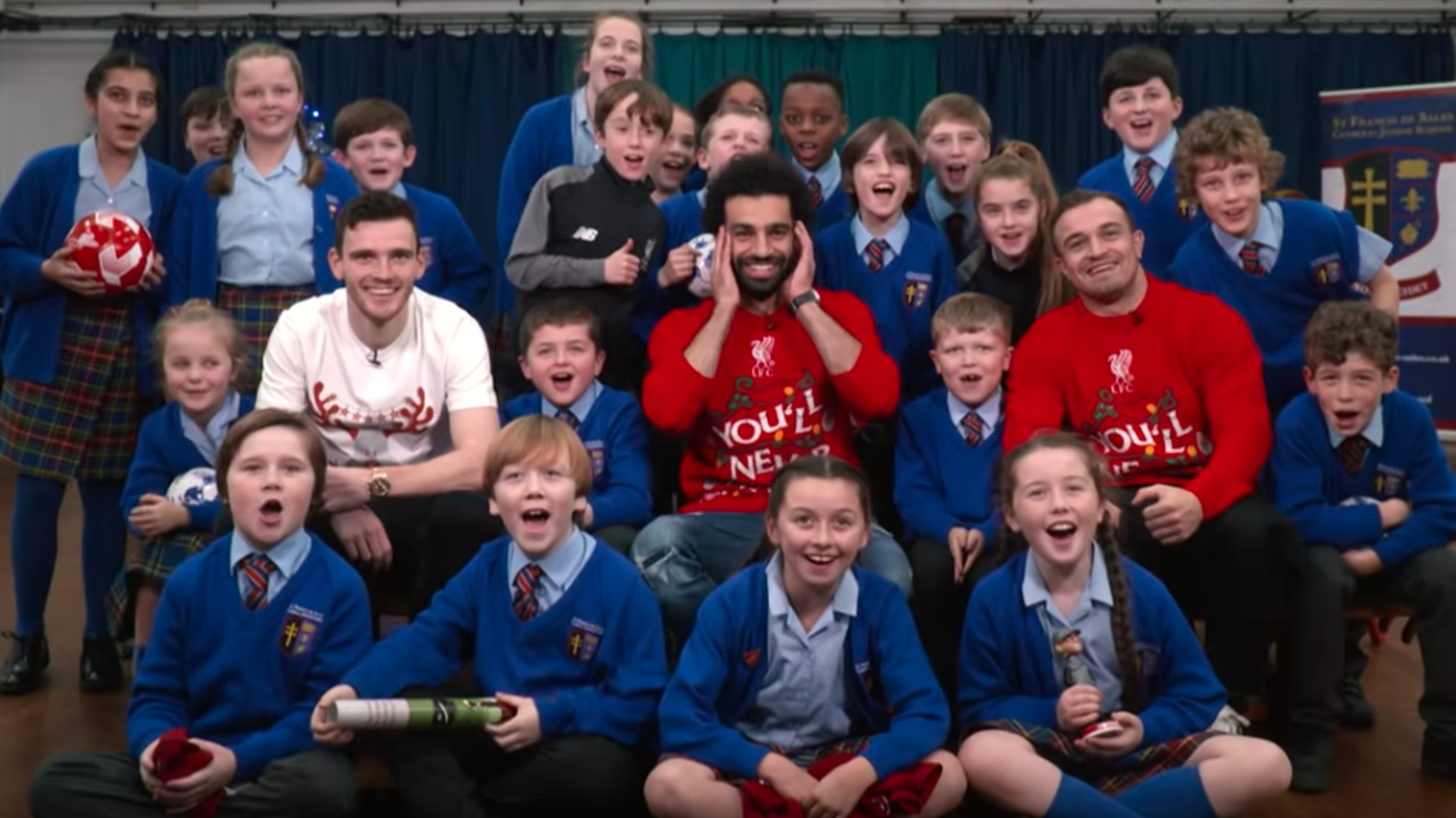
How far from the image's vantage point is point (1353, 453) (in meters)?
3.44

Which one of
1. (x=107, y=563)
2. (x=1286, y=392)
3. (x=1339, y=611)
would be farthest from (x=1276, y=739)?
(x=107, y=563)

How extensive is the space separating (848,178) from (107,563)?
222cm

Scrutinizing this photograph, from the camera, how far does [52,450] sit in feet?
12.9

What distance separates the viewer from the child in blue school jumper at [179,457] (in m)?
3.46

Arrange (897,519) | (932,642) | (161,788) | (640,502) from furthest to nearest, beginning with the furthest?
(897,519), (640,502), (932,642), (161,788)

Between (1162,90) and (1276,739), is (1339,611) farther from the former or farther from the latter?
(1162,90)

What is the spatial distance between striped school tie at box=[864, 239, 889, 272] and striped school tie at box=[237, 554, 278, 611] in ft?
5.43

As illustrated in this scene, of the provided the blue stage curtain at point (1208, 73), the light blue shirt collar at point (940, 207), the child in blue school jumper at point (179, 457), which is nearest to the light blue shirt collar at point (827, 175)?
the light blue shirt collar at point (940, 207)

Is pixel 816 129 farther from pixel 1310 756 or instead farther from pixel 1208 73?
pixel 1208 73

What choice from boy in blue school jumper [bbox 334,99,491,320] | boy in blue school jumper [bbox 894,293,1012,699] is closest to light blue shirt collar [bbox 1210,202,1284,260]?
boy in blue school jumper [bbox 894,293,1012,699]

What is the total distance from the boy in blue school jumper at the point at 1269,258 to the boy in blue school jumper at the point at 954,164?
0.62 m

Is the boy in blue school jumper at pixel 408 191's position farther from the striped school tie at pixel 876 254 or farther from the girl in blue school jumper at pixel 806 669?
the girl in blue school jumper at pixel 806 669

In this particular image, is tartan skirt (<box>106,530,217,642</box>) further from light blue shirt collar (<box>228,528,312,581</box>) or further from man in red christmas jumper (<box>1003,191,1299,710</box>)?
man in red christmas jumper (<box>1003,191,1299,710</box>)

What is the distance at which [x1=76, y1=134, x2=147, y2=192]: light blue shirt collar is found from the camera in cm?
403
